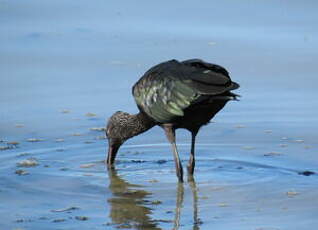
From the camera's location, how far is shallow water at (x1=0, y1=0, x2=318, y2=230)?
27.9 feet

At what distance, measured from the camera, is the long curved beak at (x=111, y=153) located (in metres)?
10.2

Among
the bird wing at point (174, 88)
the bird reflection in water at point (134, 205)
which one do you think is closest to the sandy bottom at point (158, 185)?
the bird reflection in water at point (134, 205)

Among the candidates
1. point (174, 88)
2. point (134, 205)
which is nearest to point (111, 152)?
point (174, 88)

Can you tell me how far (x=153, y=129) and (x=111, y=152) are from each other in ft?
4.24

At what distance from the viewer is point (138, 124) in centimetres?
1034

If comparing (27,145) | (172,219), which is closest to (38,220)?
(172,219)

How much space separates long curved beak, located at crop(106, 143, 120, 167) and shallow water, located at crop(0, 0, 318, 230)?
0.47 feet

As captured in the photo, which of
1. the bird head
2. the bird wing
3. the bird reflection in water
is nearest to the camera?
the bird reflection in water

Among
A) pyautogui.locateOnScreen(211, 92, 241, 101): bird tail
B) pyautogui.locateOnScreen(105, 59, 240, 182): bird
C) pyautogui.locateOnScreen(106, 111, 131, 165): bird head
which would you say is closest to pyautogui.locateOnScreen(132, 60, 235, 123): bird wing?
pyautogui.locateOnScreen(105, 59, 240, 182): bird

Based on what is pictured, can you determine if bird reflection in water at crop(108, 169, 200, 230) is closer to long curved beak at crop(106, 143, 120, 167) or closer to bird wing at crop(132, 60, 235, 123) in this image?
long curved beak at crop(106, 143, 120, 167)

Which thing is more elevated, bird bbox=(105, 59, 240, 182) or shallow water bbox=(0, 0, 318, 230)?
bird bbox=(105, 59, 240, 182)

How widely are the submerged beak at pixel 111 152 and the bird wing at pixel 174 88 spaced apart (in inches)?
23.5

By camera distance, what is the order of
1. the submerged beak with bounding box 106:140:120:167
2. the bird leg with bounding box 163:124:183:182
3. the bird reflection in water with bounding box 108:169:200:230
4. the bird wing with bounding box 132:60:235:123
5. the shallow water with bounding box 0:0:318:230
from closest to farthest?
the bird reflection in water with bounding box 108:169:200:230
the shallow water with bounding box 0:0:318:230
the bird wing with bounding box 132:60:235:123
the bird leg with bounding box 163:124:183:182
the submerged beak with bounding box 106:140:120:167

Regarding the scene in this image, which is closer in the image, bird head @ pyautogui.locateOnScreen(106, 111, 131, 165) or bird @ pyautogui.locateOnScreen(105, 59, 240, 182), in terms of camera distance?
bird @ pyautogui.locateOnScreen(105, 59, 240, 182)
